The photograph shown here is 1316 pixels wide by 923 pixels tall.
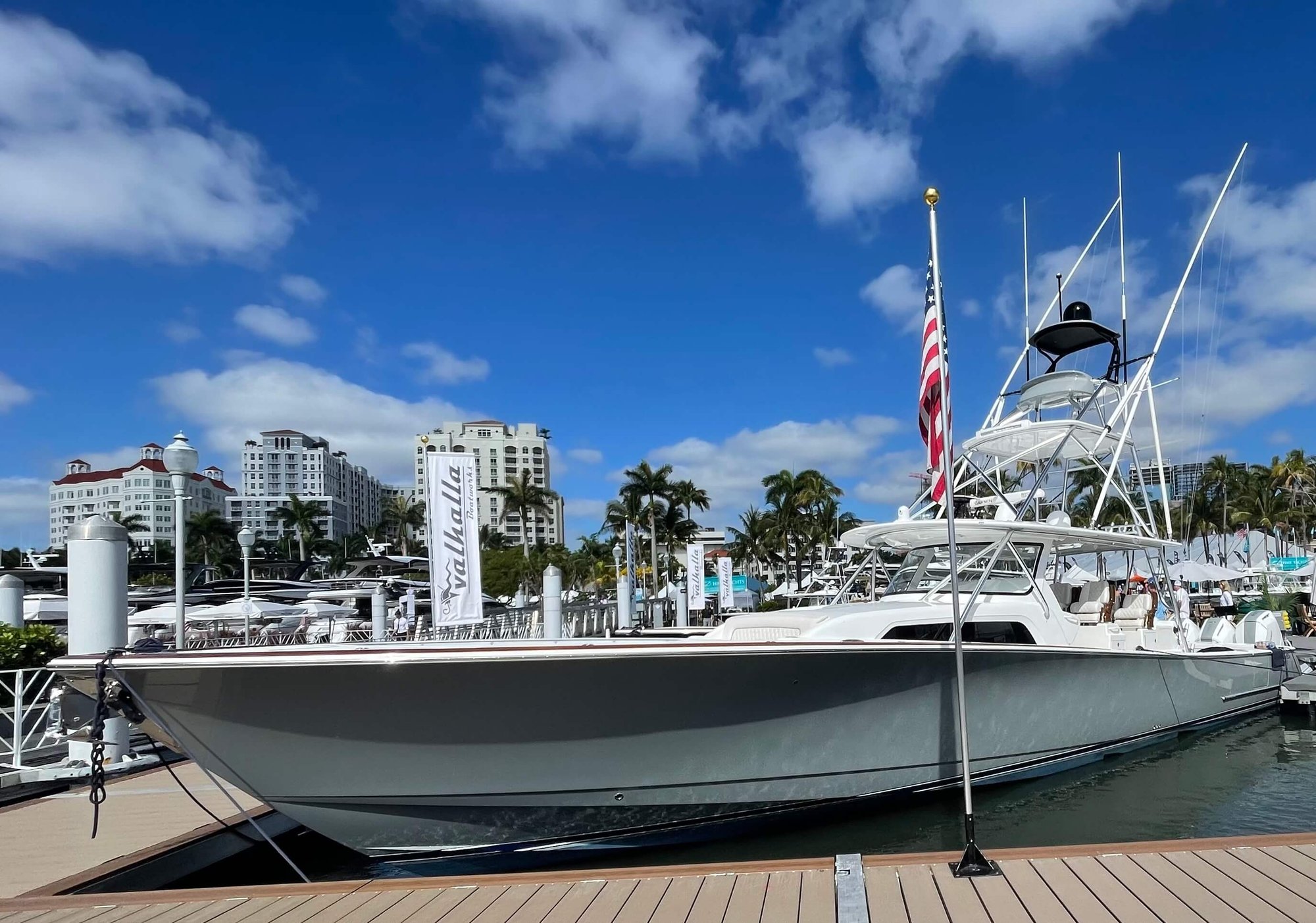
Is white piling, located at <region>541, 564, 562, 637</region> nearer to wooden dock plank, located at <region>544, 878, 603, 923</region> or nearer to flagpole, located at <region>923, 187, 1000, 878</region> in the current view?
flagpole, located at <region>923, 187, 1000, 878</region>

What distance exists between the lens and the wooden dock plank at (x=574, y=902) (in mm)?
4620

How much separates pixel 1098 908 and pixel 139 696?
6.38 meters

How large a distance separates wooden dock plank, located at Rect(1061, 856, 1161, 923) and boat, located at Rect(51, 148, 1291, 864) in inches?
86.9

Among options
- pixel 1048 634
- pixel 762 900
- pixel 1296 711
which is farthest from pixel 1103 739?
pixel 762 900

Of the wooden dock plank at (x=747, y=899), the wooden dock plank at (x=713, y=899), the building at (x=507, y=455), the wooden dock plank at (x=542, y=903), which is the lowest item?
the wooden dock plank at (x=542, y=903)

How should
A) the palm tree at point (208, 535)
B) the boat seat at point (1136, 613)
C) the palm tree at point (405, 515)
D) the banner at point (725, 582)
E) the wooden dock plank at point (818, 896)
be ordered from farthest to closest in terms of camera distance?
1. the palm tree at point (405, 515)
2. the palm tree at point (208, 535)
3. the banner at point (725, 582)
4. the boat seat at point (1136, 613)
5. the wooden dock plank at point (818, 896)

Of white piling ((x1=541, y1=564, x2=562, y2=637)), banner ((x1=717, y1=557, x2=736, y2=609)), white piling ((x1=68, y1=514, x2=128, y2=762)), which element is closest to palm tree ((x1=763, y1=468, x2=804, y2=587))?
banner ((x1=717, y1=557, x2=736, y2=609))

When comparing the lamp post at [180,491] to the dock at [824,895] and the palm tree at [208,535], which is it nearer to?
the dock at [824,895]

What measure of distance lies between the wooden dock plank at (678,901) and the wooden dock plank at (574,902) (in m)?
0.40

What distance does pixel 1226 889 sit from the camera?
4547 millimetres

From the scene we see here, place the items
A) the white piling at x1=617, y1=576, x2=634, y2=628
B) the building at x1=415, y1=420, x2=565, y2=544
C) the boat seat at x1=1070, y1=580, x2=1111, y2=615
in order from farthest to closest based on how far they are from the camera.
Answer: the building at x1=415, y1=420, x2=565, y2=544
the white piling at x1=617, y1=576, x2=634, y2=628
the boat seat at x1=1070, y1=580, x2=1111, y2=615

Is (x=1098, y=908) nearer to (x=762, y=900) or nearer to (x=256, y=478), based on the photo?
(x=762, y=900)

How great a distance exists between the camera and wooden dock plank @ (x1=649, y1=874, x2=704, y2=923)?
4.51 m

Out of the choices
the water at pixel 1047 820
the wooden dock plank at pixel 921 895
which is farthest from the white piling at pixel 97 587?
the wooden dock plank at pixel 921 895
